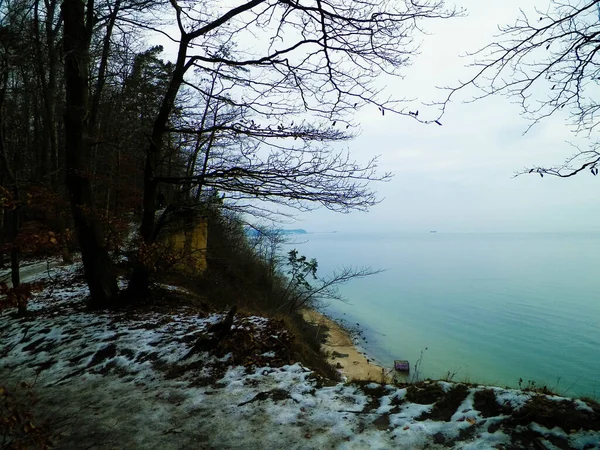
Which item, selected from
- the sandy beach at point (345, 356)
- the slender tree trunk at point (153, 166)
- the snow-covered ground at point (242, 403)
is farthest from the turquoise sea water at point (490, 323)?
the snow-covered ground at point (242, 403)

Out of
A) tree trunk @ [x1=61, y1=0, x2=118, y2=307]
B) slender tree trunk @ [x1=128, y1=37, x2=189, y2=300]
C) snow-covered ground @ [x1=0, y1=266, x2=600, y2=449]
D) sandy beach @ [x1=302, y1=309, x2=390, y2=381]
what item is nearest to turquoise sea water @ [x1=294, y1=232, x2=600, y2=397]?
sandy beach @ [x1=302, y1=309, x2=390, y2=381]

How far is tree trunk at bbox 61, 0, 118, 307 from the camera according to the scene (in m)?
6.64

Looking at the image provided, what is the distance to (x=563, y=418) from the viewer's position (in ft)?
8.50

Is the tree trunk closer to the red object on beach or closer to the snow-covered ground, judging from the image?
the snow-covered ground

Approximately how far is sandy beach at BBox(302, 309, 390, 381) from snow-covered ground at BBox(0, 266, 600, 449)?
32.1 ft

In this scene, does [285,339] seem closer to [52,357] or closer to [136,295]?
[52,357]

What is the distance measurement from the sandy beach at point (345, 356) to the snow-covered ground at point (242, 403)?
32.1 feet

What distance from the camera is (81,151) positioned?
6949mm

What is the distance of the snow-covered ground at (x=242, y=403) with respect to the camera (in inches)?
107

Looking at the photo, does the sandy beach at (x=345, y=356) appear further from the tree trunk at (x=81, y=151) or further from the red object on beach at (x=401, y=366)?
the tree trunk at (x=81, y=151)

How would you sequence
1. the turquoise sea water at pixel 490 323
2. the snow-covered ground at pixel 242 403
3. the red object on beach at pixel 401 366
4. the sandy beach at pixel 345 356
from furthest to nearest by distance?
the turquoise sea water at pixel 490 323, the red object on beach at pixel 401 366, the sandy beach at pixel 345 356, the snow-covered ground at pixel 242 403

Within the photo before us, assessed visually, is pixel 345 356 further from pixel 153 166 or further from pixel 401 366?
pixel 153 166

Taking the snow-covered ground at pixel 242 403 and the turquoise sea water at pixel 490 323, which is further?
the turquoise sea water at pixel 490 323

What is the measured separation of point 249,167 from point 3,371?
4911 mm
